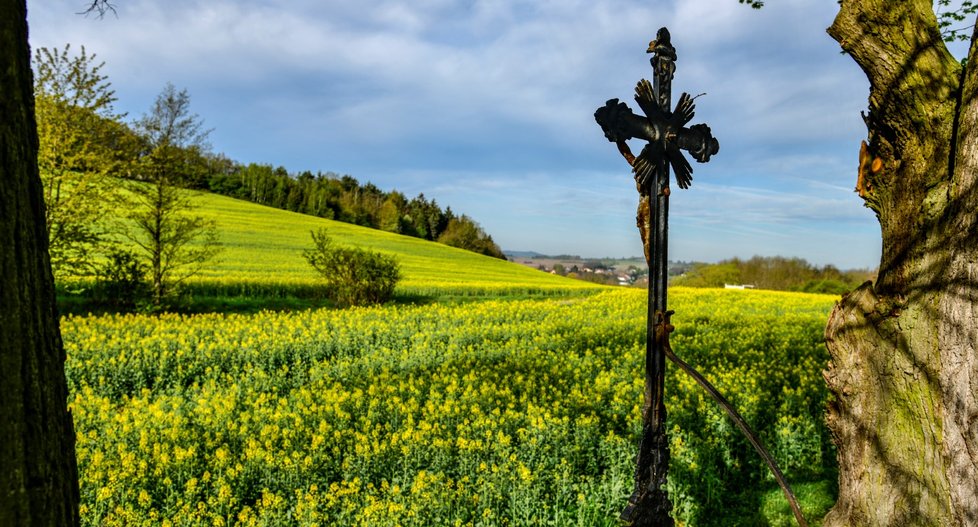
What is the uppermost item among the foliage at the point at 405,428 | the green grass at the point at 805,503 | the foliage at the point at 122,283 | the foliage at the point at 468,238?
the foliage at the point at 468,238

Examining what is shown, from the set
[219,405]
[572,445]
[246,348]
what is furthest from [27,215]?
[246,348]

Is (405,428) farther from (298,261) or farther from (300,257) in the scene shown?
(300,257)

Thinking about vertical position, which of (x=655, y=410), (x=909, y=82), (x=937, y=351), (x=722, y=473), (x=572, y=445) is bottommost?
(x=722, y=473)

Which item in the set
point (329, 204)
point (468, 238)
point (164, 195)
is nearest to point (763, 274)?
point (468, 238)

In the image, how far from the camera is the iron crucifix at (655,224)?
86.0 inches

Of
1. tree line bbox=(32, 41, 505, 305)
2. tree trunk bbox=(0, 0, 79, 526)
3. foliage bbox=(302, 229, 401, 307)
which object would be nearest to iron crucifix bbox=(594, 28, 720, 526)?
tree trunk bbox=(0, 0, 79, 526)

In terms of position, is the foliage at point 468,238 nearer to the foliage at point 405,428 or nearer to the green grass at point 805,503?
the foliage at point 405,428

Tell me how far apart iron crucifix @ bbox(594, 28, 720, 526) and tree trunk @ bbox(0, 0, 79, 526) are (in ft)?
6.67

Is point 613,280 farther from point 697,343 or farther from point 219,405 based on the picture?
point 219,405

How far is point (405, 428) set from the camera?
5352 mm

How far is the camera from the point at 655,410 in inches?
87.9

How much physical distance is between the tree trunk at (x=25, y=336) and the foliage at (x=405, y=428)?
2.55 m

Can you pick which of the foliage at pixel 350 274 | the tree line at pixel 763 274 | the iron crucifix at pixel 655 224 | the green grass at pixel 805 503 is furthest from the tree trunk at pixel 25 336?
the tree line at pixel 763 274

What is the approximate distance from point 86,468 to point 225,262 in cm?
2799
